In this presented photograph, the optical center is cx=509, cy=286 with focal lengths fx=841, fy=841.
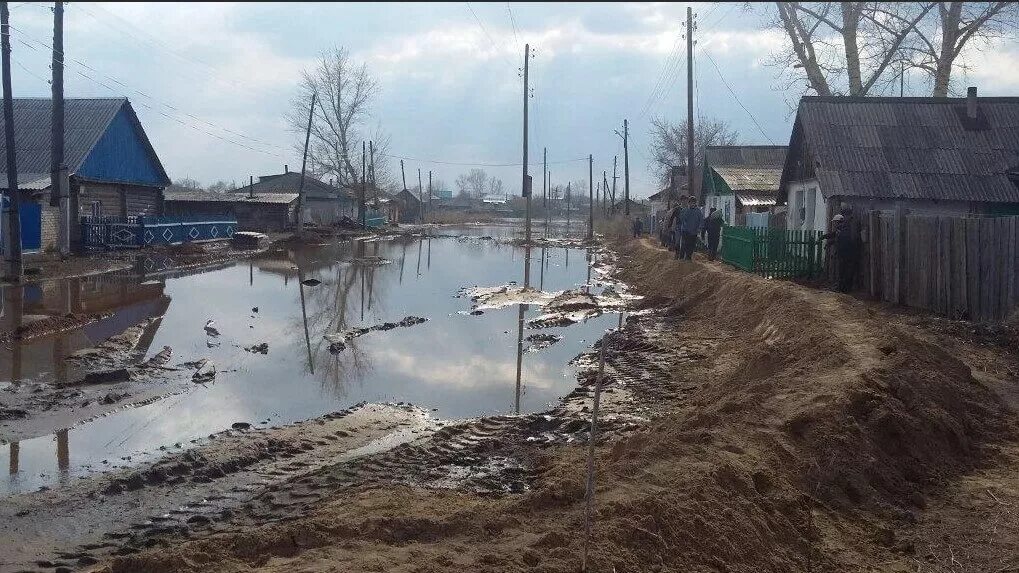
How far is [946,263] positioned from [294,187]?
65.4 m

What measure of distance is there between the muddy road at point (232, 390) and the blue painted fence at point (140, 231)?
987 cm

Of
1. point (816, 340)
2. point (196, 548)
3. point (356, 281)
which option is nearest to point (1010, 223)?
point (816, 340)

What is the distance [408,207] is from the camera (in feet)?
342

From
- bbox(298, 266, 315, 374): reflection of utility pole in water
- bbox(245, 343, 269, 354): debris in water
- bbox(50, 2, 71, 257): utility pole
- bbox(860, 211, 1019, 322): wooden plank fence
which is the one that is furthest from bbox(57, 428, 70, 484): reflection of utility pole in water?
bbox(50, 2, 71, 257): utility pole

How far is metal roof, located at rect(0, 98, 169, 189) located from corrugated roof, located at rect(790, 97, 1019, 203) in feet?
83.4

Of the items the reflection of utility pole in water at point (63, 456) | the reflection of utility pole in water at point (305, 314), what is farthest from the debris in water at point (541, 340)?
the reflection of utility pole in water at point (63, 456)

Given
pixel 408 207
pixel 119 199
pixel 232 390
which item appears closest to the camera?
pixel 232 390

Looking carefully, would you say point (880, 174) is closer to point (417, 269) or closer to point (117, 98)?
point (417, 269)

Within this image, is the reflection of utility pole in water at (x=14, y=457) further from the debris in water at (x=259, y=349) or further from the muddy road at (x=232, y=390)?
the debris in water at (x=259, y=349)

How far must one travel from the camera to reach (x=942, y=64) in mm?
26656

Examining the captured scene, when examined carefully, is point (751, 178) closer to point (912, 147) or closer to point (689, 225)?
point (689, 225)

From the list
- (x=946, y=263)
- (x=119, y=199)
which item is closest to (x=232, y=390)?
(x=946, y=263)

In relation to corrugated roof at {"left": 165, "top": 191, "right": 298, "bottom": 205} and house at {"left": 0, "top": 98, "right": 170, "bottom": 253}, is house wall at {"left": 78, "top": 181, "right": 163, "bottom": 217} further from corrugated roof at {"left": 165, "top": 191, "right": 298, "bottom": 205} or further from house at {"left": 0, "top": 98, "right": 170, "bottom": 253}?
corrugated roof at {"left": 165, "top": 191, "right": 298, "bottom": 205}

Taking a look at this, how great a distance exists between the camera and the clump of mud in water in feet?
43.0
